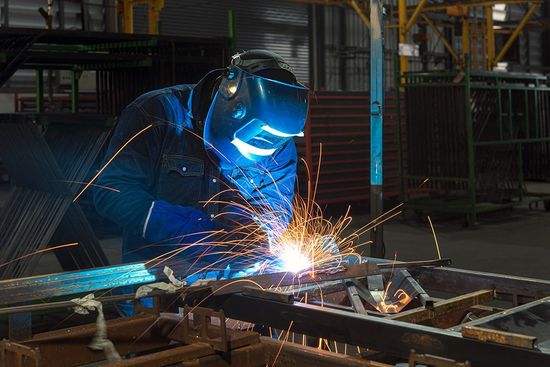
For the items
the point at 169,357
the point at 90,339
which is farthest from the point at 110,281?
the point at 169,357

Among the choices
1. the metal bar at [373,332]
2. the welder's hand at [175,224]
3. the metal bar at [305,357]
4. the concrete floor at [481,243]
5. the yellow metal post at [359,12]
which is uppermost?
the yellow metal post at [359,12]

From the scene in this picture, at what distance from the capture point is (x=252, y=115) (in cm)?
→ 264

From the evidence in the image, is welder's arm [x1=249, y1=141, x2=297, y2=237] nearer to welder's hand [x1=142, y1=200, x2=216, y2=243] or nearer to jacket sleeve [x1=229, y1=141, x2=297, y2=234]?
jacket sleeve [x1=229, y1=141, x2=297, y2=234]

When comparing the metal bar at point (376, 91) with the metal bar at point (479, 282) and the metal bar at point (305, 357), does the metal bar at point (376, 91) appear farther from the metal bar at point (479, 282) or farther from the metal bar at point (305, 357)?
the metal bar at point (305, 357)

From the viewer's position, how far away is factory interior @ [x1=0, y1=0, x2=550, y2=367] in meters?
2.11

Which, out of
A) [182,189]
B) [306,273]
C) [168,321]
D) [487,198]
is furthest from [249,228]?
[487,198]

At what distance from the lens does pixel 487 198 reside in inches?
412

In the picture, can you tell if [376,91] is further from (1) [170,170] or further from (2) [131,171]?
(2) [131,171]

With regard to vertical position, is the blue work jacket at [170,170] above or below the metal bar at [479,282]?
above

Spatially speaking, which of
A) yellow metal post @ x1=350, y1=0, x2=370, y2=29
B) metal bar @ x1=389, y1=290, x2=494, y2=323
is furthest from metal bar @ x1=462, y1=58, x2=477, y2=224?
metal bar @ x1=389, y1=290, x2=494, y2=323

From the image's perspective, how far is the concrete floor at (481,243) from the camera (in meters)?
7.24

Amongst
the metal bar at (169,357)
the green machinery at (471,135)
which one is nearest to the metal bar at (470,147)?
the green machinery at (471,135)

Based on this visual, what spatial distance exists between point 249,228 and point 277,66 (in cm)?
67

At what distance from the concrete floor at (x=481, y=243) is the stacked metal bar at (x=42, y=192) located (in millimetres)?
1768
